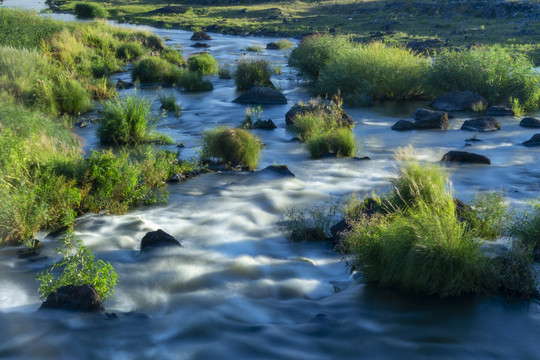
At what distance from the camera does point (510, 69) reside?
1931cm

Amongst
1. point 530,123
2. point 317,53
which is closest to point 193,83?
point 317,53

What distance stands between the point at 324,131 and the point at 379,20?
37861mm

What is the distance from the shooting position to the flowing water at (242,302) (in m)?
5.49

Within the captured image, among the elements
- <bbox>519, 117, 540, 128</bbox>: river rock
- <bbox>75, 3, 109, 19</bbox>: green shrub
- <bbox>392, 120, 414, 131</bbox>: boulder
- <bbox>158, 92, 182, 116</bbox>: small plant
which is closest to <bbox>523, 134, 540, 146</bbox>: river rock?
<bbox>519, 117, 540, 128</bbox>: river rock

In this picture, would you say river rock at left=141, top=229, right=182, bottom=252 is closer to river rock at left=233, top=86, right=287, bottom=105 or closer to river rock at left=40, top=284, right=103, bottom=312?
river rock at left=40, top=284, right=103, bottom=312

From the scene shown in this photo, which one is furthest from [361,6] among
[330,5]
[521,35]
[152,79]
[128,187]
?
[128,187]

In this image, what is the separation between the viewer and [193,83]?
23406mm

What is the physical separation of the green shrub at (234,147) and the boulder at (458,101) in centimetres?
972

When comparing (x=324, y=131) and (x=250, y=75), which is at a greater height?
(x=250, y=75)

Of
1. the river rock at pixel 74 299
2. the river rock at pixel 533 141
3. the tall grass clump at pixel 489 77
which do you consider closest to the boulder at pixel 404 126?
the river rock at pixel 533 141

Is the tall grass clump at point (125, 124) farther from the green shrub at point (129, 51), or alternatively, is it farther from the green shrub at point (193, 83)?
the green shrub at point (129, 51)

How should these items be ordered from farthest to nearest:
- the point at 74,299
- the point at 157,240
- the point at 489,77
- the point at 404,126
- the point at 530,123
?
the point at 489,77, the point at 530,123, the point at 404,126, the point at 157,240, the point at 74,299

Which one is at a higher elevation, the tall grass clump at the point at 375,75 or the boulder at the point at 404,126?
the tall grass clump at the point at 375,75

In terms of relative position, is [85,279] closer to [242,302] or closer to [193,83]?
[242,302]
